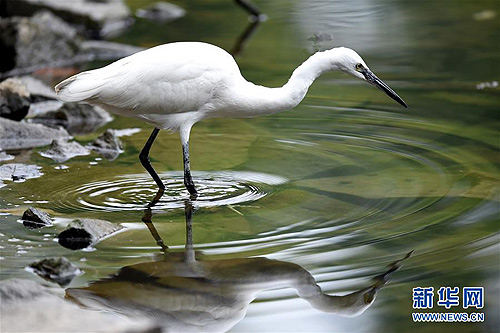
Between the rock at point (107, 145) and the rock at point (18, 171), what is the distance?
0.70 m

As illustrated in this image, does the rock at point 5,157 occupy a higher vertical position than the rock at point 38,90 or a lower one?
lower

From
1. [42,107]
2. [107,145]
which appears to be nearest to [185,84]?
[107,145]

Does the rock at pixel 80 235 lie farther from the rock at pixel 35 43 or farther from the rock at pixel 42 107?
the rock at pixel 35 43

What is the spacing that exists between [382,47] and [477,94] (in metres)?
2.74

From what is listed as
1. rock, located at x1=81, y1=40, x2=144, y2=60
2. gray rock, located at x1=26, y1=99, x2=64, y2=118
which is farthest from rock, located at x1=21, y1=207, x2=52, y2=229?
rock, located at x1=81, y1=40, x2=144, y2=60

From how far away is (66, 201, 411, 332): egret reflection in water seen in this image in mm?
4414

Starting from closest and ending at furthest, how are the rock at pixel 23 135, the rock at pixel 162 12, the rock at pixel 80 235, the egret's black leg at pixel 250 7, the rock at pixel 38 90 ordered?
the rock at pixel 80 235
the rock at pixel 23 135
the rock at pixel 38 90
the egret's black leg at pixel 250 7
the rock at pixel 162 12

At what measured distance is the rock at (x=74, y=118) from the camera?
8750 millimetres

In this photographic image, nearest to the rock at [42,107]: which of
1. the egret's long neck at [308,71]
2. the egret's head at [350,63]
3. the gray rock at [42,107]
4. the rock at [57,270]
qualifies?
the gray rock at [42,107]

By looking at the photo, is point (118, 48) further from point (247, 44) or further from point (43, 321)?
point (43, 321)

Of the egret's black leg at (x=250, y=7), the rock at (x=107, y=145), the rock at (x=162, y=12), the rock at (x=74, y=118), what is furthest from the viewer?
the rock at (x=162, y=12)

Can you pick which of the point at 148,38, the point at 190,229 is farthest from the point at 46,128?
the point at 148,38

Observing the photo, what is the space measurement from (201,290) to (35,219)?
1.54 meters

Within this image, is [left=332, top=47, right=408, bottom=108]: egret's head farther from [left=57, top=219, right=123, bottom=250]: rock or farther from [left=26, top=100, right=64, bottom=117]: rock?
[left=26, top=100, right=64, bottom=117]: rock
